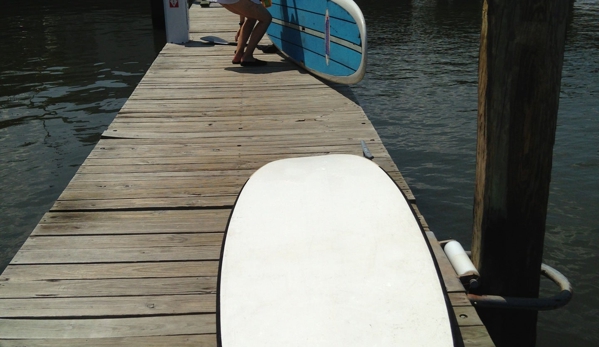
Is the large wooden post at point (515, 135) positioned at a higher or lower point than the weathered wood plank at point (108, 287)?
higher

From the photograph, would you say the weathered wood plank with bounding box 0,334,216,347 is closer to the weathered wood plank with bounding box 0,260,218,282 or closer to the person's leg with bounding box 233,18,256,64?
the weathered wood plank with bounding box 0,260,218,282

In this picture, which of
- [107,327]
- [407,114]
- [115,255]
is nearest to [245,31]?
[407,114]

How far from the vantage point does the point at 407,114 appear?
27.3 feet

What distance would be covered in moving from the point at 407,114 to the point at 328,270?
6.06m

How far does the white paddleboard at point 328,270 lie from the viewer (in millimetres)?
2225

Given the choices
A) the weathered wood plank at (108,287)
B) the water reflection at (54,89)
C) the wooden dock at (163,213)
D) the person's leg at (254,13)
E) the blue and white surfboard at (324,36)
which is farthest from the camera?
the person's leg at (254,13)

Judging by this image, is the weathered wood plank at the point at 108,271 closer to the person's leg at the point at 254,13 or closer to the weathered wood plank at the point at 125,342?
the weathered wood plank at the point at 125,342

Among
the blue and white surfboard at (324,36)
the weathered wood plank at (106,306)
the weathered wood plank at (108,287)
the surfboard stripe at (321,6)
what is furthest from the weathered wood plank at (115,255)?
the surfboard stripe at (321,6)

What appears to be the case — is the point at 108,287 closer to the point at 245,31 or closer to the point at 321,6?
the point at 321,6

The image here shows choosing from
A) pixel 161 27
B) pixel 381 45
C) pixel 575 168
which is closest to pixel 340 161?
pixel 575 168

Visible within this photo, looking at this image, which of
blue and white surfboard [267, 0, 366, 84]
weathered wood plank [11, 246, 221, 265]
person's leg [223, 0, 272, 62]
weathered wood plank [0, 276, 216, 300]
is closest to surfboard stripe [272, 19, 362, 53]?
blue and white surfboard [267, 0, 366, 84]

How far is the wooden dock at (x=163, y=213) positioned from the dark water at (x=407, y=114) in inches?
47.8

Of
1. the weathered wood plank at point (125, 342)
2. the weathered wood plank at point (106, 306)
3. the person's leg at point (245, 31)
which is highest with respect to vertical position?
the person's leg at point (245, 31)

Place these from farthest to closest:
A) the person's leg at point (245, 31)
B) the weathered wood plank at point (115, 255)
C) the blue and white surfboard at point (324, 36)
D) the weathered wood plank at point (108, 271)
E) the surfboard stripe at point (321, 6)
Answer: the person's leg at point (245, 31), the surfboard stripe at point (321, 6), the blue and white surfboard at point (324, 36), the weathered wood plank at point (115, 255), the weathered wood plank at point (108, 271)
